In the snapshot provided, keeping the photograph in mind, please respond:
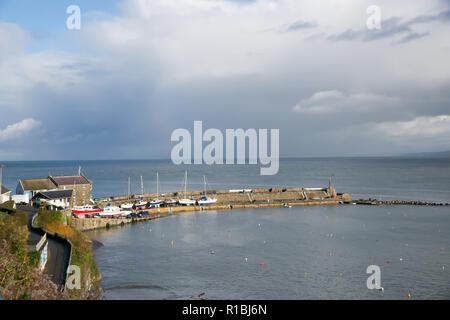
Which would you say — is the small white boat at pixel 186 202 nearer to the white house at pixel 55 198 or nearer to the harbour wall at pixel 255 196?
the harbour wall at pixel 255 196

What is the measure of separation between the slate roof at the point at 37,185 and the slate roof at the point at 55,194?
8.76 ft

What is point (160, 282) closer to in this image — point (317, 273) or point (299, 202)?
point (317, 273)

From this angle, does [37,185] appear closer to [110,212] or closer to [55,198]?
[55,198]

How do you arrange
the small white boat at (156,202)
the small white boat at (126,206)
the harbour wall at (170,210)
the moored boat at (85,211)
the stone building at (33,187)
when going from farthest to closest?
1. the small white boat at (156,202)
2. the small white boat at (126,206)
3. the moored boat at (85,211)
4. the stone building at (33,187)
5. the harbour wall at (170,210)

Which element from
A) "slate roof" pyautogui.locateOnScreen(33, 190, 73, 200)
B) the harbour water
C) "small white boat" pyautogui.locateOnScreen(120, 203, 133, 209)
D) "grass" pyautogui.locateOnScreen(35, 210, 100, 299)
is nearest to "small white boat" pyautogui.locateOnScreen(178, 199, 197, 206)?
the harbour water

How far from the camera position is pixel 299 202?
92000 millimetres

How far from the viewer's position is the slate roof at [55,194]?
6030 cm

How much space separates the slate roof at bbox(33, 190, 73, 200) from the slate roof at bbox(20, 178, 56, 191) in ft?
8.76

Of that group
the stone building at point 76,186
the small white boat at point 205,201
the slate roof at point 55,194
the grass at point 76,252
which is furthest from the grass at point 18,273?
the small white boat at point 205,201

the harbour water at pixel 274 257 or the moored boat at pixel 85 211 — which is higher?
the moored boat at pixel 85 211

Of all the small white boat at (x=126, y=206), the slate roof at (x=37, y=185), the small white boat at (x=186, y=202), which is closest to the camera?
the slate roof at (x=37, y=185)
